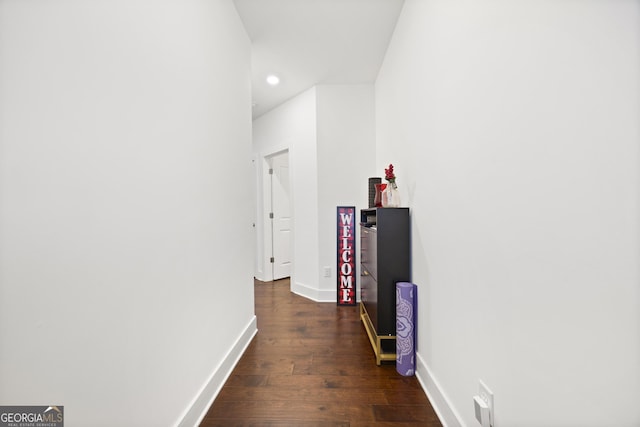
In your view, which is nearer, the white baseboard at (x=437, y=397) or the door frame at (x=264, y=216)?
the white baseboard at (x=437, y=397)

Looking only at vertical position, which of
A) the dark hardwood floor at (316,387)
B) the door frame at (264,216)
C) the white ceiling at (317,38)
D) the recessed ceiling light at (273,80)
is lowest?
the dark hardwood floor at (316,387)

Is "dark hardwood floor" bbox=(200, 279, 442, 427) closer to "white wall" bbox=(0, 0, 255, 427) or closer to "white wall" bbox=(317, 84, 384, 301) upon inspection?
"white wall" bbox=(0, 0, 255, 427)

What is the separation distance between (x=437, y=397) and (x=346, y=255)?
6.20ft

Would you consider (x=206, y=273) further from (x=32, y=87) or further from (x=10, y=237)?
(x=32, y=87)

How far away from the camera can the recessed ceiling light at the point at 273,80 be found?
3133 millimetres

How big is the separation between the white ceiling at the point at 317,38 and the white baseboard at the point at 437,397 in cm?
264

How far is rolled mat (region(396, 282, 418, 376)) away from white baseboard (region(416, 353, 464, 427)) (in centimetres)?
5

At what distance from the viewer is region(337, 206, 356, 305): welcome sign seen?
321 cm

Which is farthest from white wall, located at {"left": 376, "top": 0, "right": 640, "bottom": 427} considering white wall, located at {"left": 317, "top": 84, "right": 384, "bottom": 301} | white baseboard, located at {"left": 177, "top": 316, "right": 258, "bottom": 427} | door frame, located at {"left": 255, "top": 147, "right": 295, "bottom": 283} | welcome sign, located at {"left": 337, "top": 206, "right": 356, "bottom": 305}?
door frame, located at {"left": 255, "top": 147, "right": 295, "bottom": 283}

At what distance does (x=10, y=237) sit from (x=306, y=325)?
233 centimetres

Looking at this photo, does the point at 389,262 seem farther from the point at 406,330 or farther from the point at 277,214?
the point at 277,214

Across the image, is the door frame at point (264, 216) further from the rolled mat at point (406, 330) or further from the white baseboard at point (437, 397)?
the white baseboard at point (437, 397)

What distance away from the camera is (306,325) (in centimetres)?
261

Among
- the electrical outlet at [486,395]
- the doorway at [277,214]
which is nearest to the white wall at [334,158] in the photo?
the doorway at [277,214]
